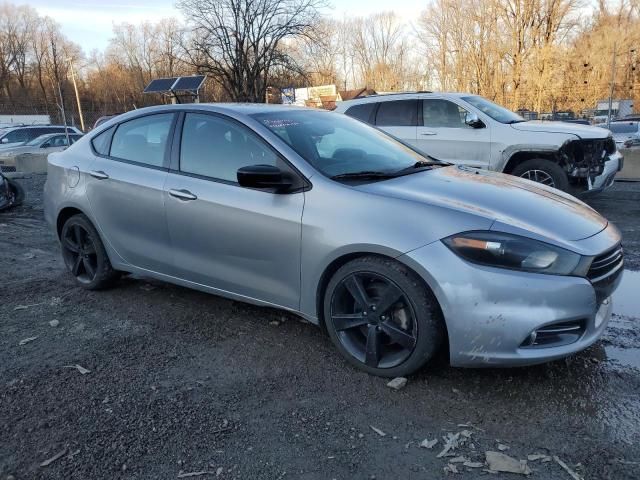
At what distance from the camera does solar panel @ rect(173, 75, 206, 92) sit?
94.7 ft

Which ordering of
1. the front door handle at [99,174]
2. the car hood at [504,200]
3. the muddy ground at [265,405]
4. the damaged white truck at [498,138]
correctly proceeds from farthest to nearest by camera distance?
the damaged white truck at [498,138], the front door handle at [99,174], the car hood at [504,200], the muddy ground at [265,405]

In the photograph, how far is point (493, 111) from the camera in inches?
325

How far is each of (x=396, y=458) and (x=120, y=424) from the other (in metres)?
1.39

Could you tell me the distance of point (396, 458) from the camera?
7.65 ft

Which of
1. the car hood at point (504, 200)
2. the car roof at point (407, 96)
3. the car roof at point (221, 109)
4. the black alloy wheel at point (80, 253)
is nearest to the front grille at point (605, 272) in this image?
the car hood at point (504, 200)

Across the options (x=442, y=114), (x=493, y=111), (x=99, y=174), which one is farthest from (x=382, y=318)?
(x=493, y=111)

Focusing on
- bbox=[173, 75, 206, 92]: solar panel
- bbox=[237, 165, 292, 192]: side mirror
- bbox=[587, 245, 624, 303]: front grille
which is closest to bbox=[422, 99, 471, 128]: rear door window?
bbox=[587, 245, 624, 303]: front grille

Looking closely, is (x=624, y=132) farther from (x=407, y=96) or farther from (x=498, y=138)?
(x=498, y=138)

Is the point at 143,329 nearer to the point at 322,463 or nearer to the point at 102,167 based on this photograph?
the point at 102,167

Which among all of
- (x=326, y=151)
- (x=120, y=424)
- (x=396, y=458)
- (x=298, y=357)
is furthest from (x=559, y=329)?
(x=120, y=424)

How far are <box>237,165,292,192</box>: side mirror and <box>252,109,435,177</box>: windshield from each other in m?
0.24

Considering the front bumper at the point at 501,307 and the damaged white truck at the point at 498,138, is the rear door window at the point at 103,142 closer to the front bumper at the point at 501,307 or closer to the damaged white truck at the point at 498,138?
the front bumper at the point at 501,307

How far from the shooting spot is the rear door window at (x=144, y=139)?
3.98m

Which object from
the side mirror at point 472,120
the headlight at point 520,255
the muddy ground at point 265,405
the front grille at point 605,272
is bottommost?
the muddy ground at point 265,405
